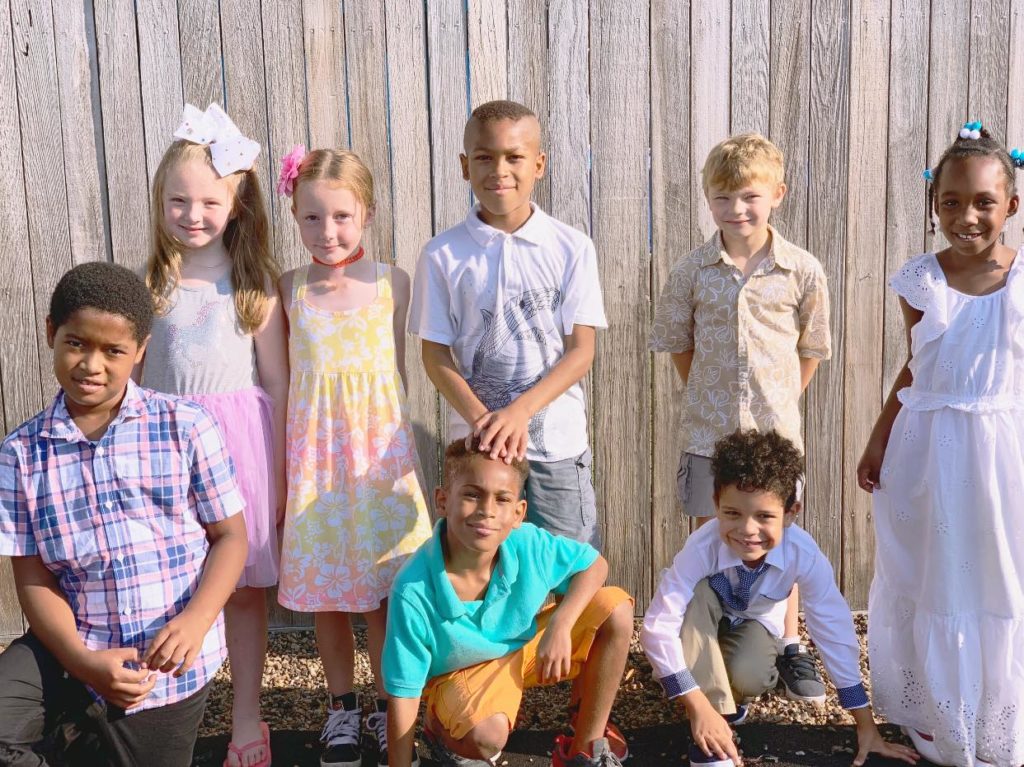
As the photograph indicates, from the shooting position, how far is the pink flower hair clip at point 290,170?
3129 mm

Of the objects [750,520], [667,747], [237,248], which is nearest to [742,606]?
[750,520]

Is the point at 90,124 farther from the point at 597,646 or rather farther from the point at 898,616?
the point at 898,616

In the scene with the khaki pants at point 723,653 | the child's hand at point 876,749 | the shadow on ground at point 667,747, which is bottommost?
the shadow on ground at point 667,747

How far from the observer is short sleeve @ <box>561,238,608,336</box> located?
312 cm

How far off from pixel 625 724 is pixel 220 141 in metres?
2.18

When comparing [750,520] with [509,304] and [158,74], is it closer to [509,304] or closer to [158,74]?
[509,304]

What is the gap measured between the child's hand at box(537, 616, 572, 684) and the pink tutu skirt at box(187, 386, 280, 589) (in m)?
0.84

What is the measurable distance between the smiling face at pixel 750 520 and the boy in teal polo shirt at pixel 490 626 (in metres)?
0.40

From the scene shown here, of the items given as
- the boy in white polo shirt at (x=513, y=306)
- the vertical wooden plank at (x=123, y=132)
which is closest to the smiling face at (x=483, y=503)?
the boy in white polo shirt at (x=513, y=306)

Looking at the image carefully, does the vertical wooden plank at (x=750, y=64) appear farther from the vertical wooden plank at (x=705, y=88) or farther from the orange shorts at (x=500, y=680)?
the orange shorts at (x=500, y=680)

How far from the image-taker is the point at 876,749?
3000mm

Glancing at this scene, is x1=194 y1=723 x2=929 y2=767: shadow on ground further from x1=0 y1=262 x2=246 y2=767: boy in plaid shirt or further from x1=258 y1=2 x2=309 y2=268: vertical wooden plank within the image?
x1=258 y1=2 x2=309 y2=268: vertical wooden plank

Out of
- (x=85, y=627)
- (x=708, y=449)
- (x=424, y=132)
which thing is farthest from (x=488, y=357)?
(x=85, y=627)

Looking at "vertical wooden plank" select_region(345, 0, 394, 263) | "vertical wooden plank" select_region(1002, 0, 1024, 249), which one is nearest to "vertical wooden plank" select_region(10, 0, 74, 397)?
"vertical wooden plank" select_region(345, 0, 394, 263)
